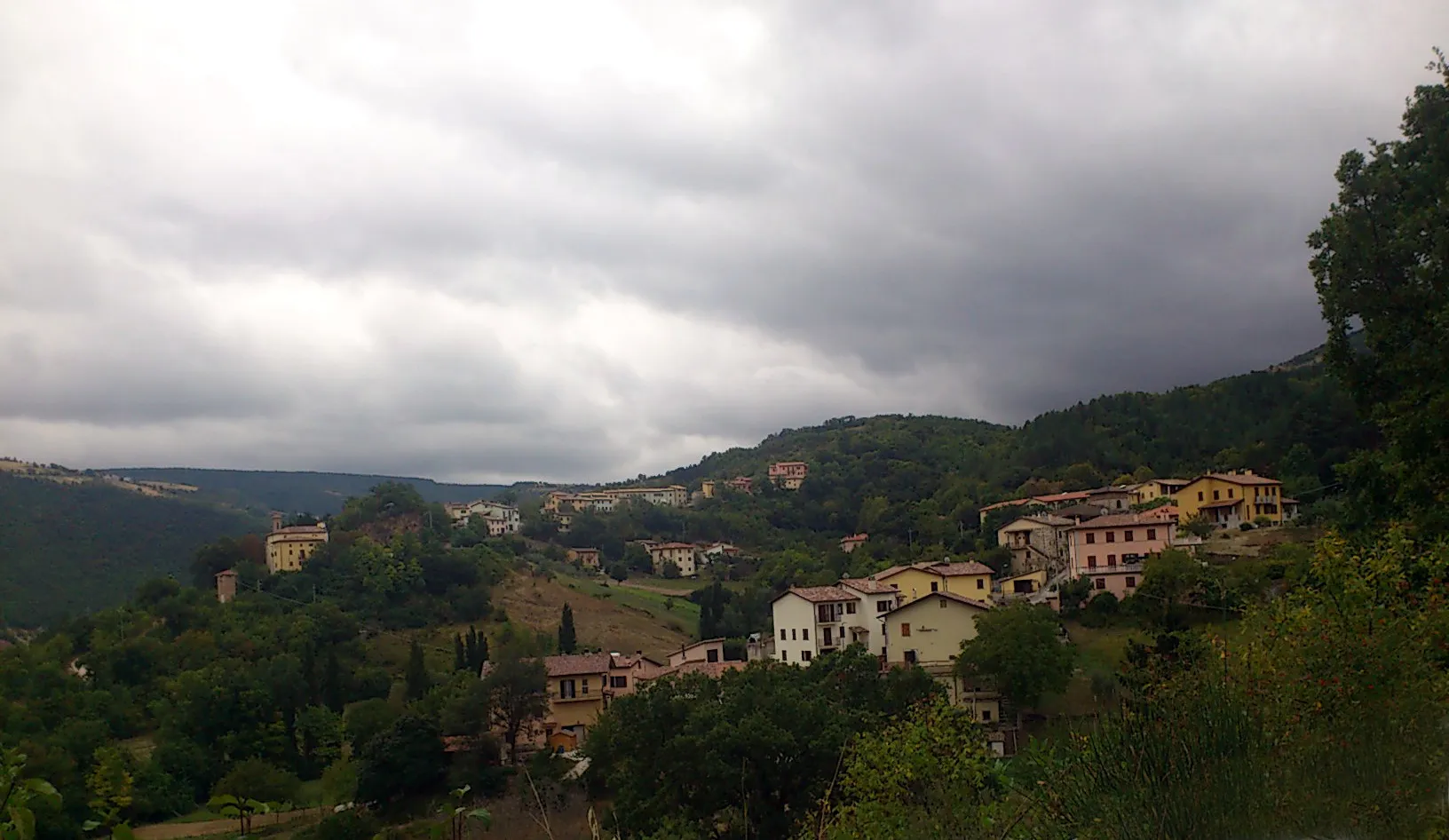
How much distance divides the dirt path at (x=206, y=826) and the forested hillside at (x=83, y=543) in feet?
128

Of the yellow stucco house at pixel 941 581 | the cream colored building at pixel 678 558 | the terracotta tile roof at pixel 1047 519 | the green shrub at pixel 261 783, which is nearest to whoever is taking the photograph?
the green shrub at pixel 261 783

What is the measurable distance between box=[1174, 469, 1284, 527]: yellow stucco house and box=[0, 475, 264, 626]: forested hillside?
69909mm

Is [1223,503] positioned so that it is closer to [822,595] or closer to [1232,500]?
[1232,500]

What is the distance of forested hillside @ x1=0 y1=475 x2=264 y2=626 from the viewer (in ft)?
251

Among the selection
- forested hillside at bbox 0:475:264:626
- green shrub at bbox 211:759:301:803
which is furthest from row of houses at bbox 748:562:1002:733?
forested hillside at bbox 0:475:264:626

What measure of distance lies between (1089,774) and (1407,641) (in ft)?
15.3

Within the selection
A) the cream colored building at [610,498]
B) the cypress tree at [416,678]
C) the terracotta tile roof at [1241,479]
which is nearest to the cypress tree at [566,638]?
the cypress tree at [416,678]

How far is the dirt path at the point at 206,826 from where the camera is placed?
3572 cm

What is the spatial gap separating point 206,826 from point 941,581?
32076 millimetres

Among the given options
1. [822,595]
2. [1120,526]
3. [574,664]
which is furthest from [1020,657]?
[574,664]

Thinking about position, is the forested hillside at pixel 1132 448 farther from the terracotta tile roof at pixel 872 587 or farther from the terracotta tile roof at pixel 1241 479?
the terracotta tile roof at pixel 872 587

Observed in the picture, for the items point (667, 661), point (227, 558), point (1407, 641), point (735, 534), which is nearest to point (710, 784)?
point (1407, 641)

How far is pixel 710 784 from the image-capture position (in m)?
21.5

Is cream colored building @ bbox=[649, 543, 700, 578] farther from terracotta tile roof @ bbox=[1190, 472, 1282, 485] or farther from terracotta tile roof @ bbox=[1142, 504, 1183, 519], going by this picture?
terracotta tile roof @ bbox=[1190, 472, 1282, 485]
